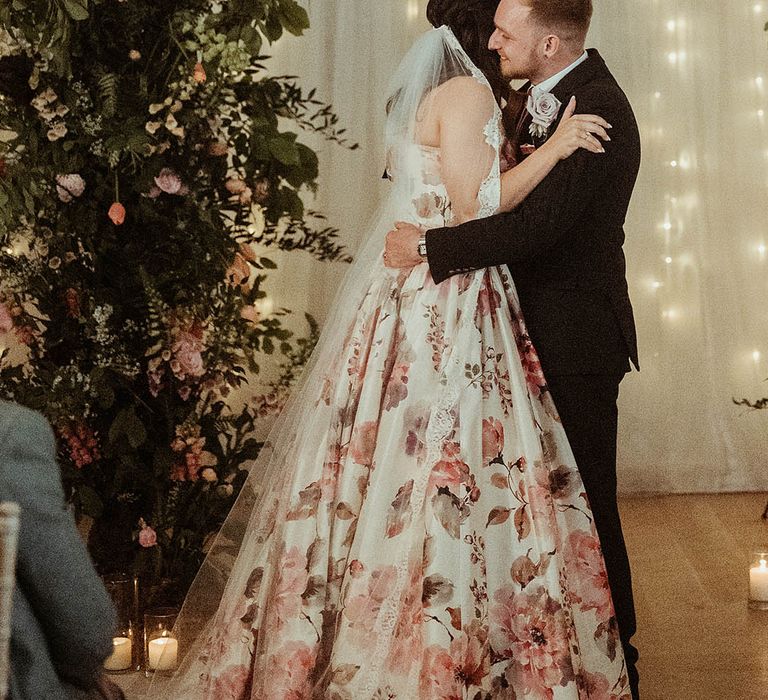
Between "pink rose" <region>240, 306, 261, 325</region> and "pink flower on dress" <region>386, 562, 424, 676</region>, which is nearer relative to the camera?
"pink flower on dress" <region>386, 562, 424, 676</region>

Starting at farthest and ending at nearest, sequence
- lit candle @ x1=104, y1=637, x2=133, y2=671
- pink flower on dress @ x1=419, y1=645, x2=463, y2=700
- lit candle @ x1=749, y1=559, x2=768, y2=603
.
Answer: lit candle @ x1=749, y1=559, x2=768, y2=603, lit candle @ x1=104, y1=637, x2=133, y2=671, pink flower on dress @ x1=419, y1=645, x2=463, y2=700

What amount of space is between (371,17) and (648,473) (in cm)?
220

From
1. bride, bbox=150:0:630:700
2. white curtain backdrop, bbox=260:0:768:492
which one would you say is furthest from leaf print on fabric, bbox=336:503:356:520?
white curtain backdrop, bbox=260:0:768:492

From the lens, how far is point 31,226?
7.88 ft

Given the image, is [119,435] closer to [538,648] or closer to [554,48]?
[538,648]

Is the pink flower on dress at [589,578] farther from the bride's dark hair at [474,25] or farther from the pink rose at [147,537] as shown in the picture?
the pink rose at [147,537]

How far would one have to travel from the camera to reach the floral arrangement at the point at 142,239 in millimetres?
2297

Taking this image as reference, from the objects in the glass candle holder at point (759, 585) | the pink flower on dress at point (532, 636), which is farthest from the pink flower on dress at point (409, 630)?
the glass candle holder at point (759, 585)

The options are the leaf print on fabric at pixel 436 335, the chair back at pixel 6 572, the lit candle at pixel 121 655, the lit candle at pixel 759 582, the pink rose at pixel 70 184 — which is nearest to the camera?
the chair back at pixel 6 572

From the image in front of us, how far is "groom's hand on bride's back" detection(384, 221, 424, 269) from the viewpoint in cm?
204

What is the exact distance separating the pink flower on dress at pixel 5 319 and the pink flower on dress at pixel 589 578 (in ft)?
3.96

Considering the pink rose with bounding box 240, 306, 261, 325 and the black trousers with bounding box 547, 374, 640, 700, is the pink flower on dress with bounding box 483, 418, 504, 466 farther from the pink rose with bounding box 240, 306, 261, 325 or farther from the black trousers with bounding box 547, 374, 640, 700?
the pink rose with bounding box 240, 306, 261, 325

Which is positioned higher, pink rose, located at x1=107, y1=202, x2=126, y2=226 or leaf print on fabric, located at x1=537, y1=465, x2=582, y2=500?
pink rose, located at x1=107, y1=202, x2=126, y2=226

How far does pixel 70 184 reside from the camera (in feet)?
7.53
